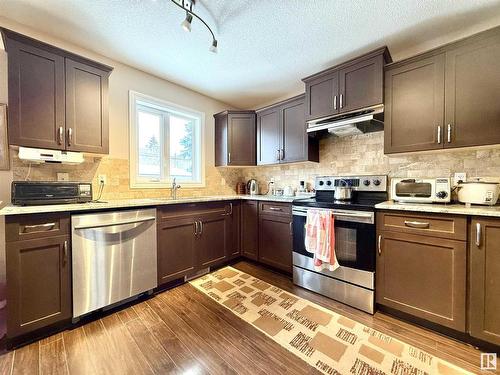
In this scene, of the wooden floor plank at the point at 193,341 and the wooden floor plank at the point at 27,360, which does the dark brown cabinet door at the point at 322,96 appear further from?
the wooden floor plank at the point at 27,360

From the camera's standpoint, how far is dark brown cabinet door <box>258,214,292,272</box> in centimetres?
261

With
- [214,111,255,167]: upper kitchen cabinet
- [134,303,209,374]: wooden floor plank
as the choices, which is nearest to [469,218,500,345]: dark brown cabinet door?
[134,303,209,374]: wooden floor plank

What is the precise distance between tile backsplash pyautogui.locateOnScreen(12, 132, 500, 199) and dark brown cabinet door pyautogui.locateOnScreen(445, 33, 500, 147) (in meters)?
0.26

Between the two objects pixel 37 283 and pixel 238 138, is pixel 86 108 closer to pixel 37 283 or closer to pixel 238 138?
pixel 37 283

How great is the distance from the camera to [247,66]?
2576 millimetres

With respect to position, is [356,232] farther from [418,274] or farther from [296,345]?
[296,345]

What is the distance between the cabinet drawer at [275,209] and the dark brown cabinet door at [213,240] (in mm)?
492

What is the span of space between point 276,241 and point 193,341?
1.45 metres

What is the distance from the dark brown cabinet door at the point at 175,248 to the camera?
2.25 m

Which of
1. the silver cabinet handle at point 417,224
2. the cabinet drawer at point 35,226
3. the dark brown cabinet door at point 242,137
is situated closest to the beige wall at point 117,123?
the dark brown cabinet door at point 242,137

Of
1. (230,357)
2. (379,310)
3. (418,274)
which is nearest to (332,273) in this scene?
(379,310)

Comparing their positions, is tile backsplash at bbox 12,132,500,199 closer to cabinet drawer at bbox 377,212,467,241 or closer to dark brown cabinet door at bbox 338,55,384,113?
dark brown cabinet door at bbox 338,55,384,113

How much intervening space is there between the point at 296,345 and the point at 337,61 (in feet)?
9.18

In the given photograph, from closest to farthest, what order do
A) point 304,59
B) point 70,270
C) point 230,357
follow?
point 230,357, point 70,270, point 304,59
